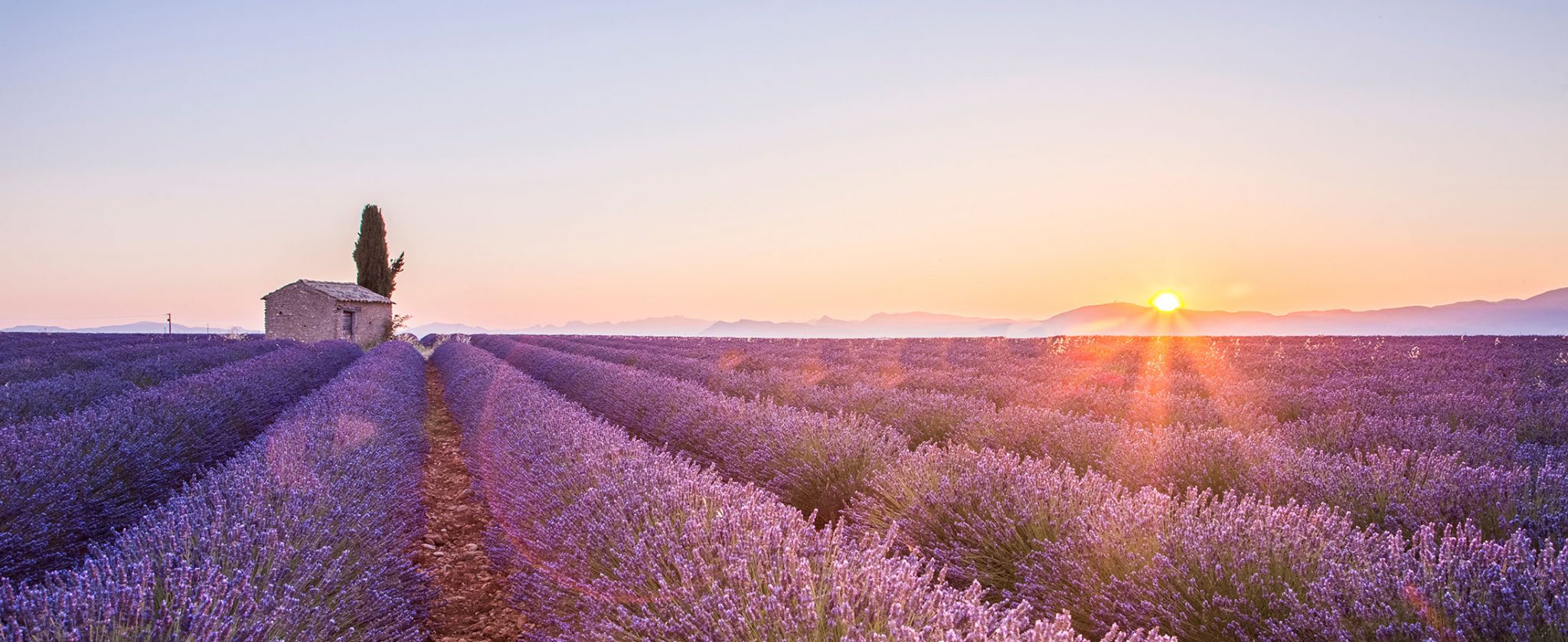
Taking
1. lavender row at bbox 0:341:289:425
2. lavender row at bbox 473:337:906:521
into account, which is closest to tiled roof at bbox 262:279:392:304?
lavender row at bbox 0:341:289:425

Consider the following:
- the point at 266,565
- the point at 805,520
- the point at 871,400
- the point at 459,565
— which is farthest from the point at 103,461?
the point at 871,400

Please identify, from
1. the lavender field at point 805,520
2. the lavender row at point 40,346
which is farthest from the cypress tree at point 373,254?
the lavender field at point 805,520

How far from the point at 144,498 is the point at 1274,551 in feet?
18.8

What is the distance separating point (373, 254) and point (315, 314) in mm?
9350

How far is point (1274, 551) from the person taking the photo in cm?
219

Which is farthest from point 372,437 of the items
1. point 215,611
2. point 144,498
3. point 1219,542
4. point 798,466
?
point 1219,542

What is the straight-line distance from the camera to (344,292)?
27.6 meters

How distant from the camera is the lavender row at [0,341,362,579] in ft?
10.3

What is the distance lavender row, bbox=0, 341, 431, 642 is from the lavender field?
0.05 feet

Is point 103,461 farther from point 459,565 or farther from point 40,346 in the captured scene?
point 40,346

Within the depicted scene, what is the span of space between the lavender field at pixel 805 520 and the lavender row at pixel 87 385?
8 centimetres

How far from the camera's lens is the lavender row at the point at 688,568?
161 cm

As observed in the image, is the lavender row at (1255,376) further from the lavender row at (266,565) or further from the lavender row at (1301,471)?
the lavender row at (266,565)

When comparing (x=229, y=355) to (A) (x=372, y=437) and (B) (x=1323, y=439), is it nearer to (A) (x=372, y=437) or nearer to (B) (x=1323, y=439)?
(A) (x=372, y=437)
